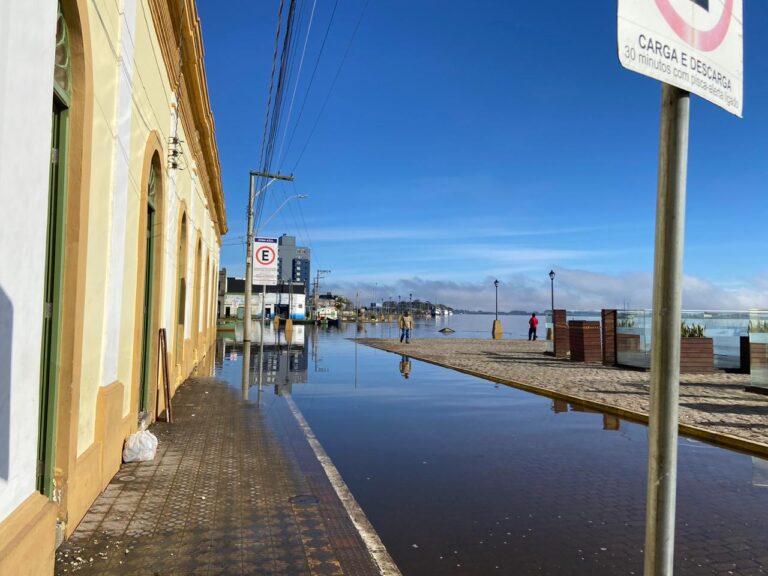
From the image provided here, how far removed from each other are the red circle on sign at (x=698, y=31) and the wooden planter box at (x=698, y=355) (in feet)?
55.3

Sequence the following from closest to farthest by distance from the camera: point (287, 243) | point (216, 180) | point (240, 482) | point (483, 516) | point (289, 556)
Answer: point (289, 556), point (483, 516), point (240, 482), point (216, 180), point (287, 243)

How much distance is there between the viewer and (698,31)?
2080mm

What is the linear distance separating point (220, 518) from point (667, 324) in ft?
13.9

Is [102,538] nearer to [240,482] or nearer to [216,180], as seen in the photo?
[240,482]

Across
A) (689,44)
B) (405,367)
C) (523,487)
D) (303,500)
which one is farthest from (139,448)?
(405,367)

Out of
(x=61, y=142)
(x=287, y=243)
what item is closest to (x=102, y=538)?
(x=61, y=142)

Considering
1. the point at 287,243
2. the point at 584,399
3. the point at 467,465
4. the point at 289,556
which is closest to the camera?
the point at 289,556

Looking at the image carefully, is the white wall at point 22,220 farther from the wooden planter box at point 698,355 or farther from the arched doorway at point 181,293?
the wooden planter box at point 698,355

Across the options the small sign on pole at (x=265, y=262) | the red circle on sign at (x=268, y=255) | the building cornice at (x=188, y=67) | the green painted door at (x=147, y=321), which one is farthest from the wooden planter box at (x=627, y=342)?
the green painted door at (x=147, y=321)

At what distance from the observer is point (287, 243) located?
180 m

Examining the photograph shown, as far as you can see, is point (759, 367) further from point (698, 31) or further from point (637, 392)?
point (698, 31)

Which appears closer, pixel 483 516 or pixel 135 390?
pixel 483 516

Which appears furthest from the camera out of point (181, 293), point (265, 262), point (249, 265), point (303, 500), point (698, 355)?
point (249, 265)

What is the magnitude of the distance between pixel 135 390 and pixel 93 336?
2.37 meters
